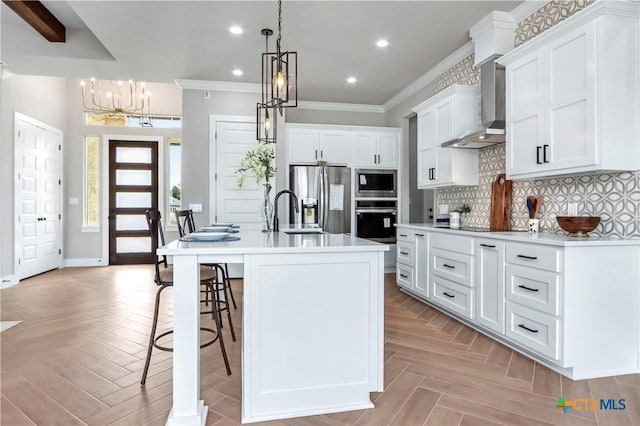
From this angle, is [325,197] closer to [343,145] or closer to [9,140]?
[343,145]

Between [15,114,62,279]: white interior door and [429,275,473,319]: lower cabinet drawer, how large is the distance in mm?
5541

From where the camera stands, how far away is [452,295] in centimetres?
339

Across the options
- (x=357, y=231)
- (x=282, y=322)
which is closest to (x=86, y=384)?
(x=282, y=322)

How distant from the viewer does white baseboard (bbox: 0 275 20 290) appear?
474 cm

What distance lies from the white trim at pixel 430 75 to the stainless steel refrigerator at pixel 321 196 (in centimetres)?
145

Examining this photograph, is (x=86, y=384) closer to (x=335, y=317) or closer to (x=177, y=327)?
(x=177, y=327)

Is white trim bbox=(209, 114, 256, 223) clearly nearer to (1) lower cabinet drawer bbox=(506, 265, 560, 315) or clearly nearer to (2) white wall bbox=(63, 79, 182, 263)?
(2) white wall bbox=(63, 79, 182, 263)

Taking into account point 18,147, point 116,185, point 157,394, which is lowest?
point 157,394

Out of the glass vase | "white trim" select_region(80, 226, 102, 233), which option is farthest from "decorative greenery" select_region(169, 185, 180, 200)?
the glass vase

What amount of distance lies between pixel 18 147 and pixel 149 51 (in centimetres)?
261

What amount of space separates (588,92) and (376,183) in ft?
11.3

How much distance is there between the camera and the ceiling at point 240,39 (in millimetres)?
3230

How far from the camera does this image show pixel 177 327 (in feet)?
5.74

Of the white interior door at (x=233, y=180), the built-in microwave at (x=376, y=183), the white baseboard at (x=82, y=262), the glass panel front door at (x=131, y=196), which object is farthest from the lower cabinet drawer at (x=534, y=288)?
the white baseboard at (x=82, y=262)
